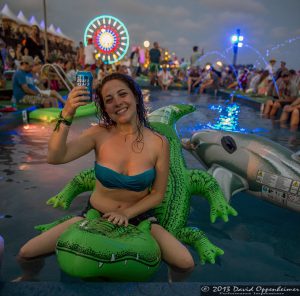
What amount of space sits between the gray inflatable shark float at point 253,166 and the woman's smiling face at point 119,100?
1.65m

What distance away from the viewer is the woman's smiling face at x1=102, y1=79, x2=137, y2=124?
2.10 meters

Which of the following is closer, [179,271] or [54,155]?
[54,155]

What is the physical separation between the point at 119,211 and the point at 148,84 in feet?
64.2

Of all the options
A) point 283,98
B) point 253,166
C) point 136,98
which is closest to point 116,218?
point 136,98

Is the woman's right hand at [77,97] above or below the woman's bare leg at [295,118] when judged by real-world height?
above

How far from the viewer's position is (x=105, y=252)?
1.69m

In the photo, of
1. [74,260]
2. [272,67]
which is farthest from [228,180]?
[272,67]

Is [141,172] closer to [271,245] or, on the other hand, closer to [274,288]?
[274,288]

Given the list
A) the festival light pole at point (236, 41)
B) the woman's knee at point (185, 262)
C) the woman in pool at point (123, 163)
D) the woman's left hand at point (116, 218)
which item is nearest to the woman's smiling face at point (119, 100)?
the woman in pool at point (123, 163)

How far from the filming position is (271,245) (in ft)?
9.56

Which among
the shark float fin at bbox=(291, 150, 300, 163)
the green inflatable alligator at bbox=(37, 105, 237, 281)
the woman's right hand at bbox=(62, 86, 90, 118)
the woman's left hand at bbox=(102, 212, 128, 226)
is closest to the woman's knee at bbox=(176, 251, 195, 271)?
the green inflatable alligator at bbox=(37, 105, 237, 281)

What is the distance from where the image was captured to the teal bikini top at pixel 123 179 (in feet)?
6.82

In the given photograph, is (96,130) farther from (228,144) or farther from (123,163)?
(228,144)

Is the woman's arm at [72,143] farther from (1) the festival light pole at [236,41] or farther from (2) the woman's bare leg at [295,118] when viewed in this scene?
(1) the festival light pole at [236,41]
